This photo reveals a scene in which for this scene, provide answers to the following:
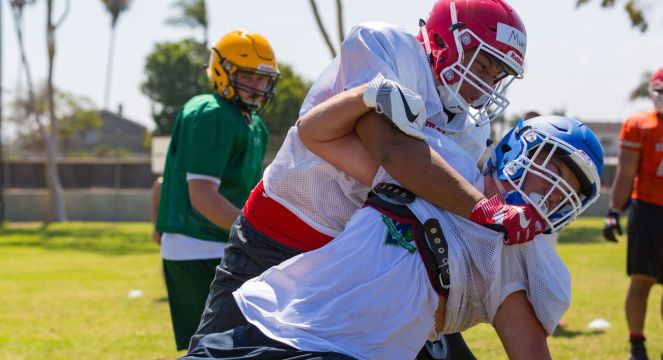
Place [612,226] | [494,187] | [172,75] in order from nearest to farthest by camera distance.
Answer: [494,187]
[612,226]
[172,75]

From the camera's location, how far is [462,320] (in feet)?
9.17

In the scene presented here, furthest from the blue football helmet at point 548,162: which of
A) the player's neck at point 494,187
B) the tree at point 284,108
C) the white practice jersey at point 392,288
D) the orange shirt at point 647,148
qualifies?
the tree at point 284,108

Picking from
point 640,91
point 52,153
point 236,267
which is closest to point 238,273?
point 236,267

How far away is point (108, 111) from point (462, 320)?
74970 millimetres

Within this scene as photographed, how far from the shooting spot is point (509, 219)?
257 centimetres

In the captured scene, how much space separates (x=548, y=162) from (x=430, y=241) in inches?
16.4

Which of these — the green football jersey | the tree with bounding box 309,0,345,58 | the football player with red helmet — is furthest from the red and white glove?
the tree with bounding box 309,0,345,58

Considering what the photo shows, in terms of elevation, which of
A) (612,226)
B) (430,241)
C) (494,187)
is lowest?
(612,226)

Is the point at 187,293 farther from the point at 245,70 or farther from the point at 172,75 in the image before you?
the point at 172,75

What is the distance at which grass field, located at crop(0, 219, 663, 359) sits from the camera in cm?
787

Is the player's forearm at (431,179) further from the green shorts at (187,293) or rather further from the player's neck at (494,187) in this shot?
the green shorts at (187,293)

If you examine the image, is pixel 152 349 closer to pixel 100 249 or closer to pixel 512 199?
pixel 512 199

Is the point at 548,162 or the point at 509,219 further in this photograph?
the point at 548,162

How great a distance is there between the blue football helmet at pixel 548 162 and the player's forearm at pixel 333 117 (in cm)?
46
